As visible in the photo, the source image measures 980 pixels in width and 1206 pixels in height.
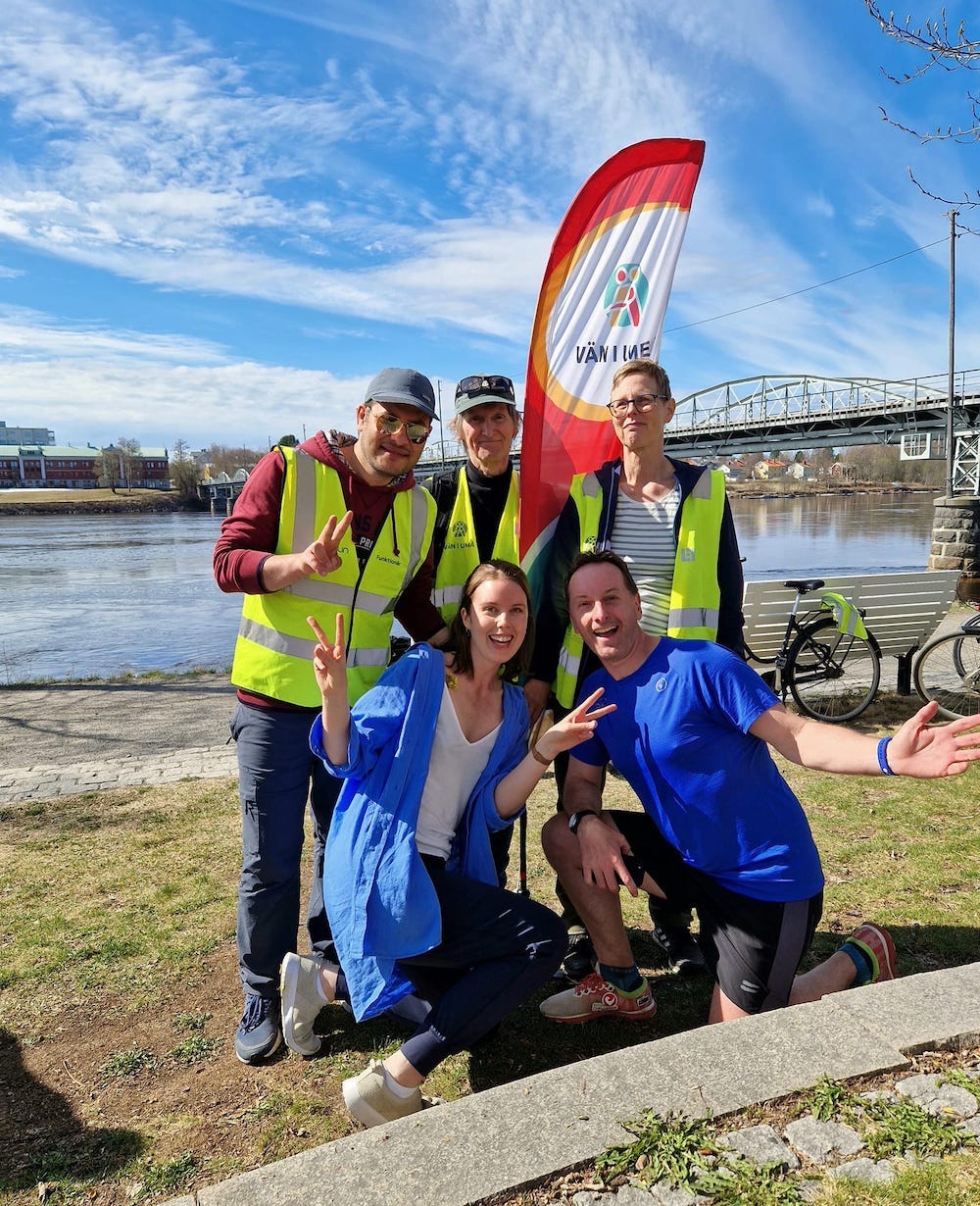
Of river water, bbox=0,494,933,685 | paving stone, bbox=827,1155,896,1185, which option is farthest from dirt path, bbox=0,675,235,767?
paving stone, bbox=827,1155,896,1185

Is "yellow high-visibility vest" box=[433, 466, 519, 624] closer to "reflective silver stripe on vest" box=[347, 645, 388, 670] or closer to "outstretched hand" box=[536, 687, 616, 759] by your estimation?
"reflective silver stripe on vest" box=[347, 645, 388, 670]

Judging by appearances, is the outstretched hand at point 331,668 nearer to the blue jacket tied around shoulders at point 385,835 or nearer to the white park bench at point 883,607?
the blue jacket tied around shoulders at point 385,835

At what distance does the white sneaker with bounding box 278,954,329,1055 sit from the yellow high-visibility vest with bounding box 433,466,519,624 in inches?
53.7

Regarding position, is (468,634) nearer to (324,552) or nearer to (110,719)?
(324,552)

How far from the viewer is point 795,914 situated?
2473 millimetres

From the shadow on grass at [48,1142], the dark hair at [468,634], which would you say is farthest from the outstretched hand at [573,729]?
the shadow on grass at [48,1142]

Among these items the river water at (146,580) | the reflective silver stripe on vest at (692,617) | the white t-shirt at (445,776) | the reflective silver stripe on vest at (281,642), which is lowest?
the river water at (146,580)

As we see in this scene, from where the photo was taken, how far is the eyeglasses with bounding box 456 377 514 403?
3.11 metres

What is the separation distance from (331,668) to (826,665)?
528 cm

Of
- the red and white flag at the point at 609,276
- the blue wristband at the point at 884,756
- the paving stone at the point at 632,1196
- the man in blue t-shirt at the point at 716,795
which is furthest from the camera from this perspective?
the red and white flag at the point at 609,276

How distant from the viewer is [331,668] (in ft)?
7.66

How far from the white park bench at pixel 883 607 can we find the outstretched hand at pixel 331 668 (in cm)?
471

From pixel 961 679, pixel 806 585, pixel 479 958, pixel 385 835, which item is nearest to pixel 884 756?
pixel 479 958

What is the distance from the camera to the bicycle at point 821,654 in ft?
20.9
